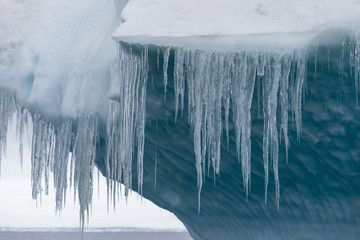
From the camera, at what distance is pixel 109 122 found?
4938 millimetres

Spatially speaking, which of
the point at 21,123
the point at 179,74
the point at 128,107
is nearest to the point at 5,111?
the point at 21,123

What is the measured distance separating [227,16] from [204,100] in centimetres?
72

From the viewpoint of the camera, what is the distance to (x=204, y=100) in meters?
4.45

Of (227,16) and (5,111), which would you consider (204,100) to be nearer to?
(227,16)

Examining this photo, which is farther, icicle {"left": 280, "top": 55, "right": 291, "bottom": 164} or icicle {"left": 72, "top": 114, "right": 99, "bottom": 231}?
icicle {"left": 72, "top": 114, "right": 99, "bottom": 231}

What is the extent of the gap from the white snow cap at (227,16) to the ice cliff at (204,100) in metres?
0.01

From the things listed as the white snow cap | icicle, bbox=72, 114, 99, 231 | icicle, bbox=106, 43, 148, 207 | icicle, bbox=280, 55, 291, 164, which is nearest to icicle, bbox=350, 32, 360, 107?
the white snow cap

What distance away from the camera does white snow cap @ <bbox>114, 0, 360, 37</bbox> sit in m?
3.85

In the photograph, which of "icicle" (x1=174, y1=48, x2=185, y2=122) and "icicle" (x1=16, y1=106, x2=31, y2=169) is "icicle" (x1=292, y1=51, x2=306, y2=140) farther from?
"icicle" (x1=16, y1=106, x2=31, y2=169)

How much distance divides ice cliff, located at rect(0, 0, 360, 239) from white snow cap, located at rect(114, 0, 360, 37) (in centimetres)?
1

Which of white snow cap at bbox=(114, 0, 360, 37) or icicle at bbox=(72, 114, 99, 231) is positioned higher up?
white snow cap at bbox=(114, 0, 360, 37)

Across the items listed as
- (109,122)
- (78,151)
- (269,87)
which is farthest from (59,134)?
(269,87)

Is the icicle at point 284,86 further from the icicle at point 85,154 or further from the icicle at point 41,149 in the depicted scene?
the icicle at point 41,149

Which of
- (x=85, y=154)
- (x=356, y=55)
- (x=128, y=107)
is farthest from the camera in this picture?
(x=85, y=154)
